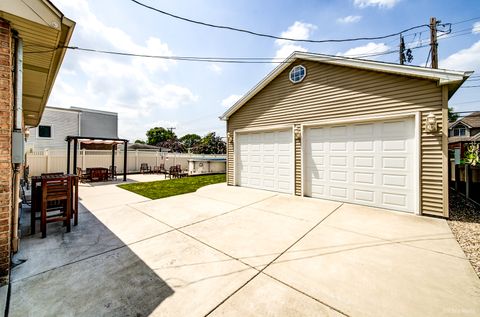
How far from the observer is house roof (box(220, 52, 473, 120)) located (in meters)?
4.49

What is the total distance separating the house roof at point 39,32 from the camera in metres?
2.50

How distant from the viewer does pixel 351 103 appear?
19.8 feet

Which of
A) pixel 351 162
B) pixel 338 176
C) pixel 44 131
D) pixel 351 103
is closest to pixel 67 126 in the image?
pixel 44 131

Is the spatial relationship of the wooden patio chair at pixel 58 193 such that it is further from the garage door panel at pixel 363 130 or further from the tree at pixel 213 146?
the tree at pixel 213 146

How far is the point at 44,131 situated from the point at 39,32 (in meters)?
19.2

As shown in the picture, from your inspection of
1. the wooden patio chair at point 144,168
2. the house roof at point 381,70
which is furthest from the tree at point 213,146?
the house roof at point 381,70

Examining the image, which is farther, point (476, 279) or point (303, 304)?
Answer: point (476, 279)

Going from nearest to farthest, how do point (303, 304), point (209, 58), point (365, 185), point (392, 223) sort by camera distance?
point (303, 304)
point (392, 223)
point (365, 185)
point (209, 58)

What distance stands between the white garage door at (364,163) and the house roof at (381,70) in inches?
42.3

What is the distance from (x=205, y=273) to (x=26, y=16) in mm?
3976

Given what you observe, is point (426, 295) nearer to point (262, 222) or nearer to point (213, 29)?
point (262, 222)

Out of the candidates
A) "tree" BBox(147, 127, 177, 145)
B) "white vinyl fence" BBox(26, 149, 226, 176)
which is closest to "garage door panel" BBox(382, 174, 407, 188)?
"white vinyl fence" BBox(26, 149, 226, 176)

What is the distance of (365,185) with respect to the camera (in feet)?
19.1

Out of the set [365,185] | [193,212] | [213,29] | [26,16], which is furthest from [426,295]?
[213,29]
